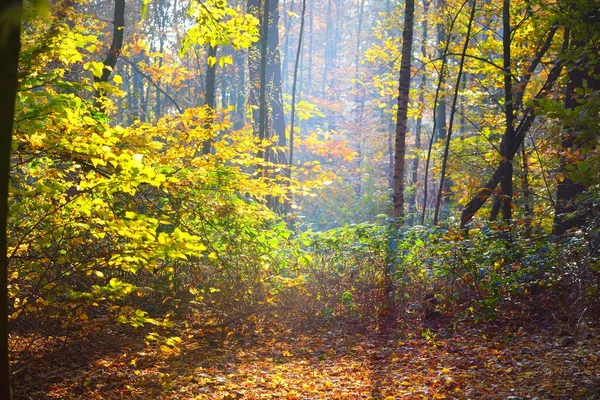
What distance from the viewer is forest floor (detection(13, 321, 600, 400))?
5.29 meters

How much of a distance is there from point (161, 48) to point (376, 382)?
26524 mm

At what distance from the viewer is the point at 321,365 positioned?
686 cm

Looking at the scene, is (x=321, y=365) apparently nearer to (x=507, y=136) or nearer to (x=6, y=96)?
(x=507, y=136)

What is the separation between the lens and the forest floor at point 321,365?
17.4ft

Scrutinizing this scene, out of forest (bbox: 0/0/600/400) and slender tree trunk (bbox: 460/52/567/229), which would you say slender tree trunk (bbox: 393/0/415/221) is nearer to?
forest (bbox: 0/0/600/400)

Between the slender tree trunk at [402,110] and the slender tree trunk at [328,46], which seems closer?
the slender tree trunk at [402,110]

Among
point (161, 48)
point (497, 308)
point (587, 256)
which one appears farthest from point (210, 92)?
point (161, 48)

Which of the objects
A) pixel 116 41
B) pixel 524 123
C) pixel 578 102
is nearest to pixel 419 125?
Answer: pixel 524 123

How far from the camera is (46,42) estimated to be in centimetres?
410

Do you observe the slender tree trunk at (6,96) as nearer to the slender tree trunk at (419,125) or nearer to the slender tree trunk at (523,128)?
the slender tree trunk at (523,128)

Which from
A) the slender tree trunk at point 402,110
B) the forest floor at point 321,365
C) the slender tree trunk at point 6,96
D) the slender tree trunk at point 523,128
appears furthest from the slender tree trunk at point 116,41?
the slender tree trunk at point 6,96

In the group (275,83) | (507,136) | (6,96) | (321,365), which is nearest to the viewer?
(6,96)

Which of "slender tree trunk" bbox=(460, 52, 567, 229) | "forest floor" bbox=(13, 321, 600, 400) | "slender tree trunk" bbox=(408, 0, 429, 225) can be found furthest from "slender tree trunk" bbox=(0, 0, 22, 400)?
"slender tree trunk" bbox=(408, 0, 429, 225)

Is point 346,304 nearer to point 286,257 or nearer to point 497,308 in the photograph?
point 286,257
